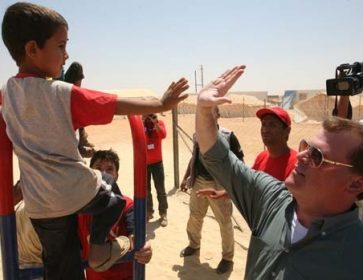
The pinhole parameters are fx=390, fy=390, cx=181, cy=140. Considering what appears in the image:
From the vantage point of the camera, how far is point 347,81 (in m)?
2.64

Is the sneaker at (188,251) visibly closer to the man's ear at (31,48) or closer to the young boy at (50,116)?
the young boy at (50,116)

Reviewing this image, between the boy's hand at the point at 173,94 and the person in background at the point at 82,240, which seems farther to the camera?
the person in background at the point at 82,240

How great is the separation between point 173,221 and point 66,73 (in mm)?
3850

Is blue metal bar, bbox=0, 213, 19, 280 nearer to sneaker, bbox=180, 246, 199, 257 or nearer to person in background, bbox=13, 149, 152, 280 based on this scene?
person in background, bbox=13, 149, 152, 280

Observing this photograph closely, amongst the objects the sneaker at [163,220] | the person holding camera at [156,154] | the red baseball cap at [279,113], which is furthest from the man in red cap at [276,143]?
the sneaker at [163,220]

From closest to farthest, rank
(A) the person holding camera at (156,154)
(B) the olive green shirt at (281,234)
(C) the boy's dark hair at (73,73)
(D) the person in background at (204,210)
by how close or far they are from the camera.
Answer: (B) the olive green shirt at (281,234) → (C) the boy's dark hair at (73,73) → (D) the person in background at (204,210) → (A) the person holding camera at (156,154)

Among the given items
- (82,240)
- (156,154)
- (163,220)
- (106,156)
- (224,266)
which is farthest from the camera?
(163,220)

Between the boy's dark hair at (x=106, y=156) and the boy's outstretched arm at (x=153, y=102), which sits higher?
the boy's outstretched arm at (x=153, y=102)

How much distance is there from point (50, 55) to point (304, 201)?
122 centimetres

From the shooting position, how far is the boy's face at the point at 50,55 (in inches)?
63.9

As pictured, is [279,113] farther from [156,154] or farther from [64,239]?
[156,154]

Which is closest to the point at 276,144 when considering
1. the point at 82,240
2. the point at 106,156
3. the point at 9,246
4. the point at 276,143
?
the point at 276,143

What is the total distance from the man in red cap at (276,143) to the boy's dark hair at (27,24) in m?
2.18

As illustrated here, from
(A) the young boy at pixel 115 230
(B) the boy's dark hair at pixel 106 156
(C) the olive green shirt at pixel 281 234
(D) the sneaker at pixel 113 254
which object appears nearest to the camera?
(C) the olive green shirt at pixel 281 234
